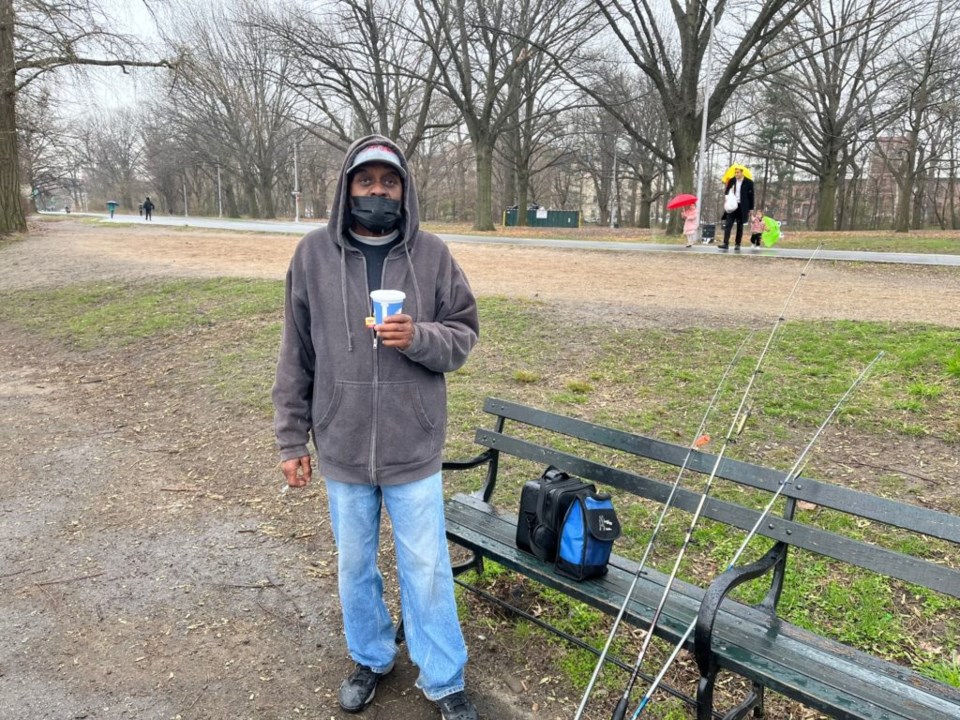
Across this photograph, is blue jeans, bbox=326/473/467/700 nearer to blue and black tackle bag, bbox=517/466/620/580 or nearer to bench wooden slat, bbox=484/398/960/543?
blue and black tackle bag, bbox=517/466/620/580

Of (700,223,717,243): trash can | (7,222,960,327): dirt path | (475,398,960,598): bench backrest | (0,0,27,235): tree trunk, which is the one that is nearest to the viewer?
(475,398,960,598): bench backrest

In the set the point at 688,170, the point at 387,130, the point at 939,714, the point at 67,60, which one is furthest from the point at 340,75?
the point at 939,714

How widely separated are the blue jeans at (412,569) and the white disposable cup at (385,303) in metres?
0.61

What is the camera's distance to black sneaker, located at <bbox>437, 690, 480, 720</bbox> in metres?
2.49

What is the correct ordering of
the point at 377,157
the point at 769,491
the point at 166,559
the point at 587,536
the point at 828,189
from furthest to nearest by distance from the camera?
the point at 828,189 → the point at 166,559 → the point at 769,491 → the point at 587,536 → the point at 377,157

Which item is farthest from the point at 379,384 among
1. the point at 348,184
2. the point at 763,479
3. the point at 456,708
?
the point at 763,479

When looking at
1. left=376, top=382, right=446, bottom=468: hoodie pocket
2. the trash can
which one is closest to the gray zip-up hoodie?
left=376, top=382, right=446, bottom=468: hoodie pocket

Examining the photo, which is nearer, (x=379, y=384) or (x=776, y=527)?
(x=379, y=384)

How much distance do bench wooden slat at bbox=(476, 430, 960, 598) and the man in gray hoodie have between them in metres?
0.89

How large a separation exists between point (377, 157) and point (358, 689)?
2.00 metres

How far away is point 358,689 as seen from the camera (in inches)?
104

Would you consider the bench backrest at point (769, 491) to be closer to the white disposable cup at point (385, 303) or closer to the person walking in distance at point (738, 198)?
the white disposable cup at point (385, 303)

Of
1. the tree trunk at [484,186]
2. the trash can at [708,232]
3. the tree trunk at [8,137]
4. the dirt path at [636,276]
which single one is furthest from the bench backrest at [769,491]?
the tree trunk at [484,186]

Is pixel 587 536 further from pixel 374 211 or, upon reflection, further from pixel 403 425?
pixel 374 211
